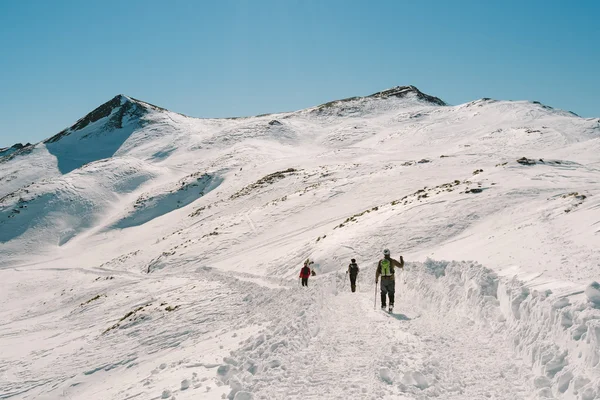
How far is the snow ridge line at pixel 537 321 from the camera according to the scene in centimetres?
645

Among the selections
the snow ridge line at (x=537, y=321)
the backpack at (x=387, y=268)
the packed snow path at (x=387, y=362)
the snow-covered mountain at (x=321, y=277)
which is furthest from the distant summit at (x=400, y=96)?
the packed snow path at (x=387, y=362)

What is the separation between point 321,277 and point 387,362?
13186 millimetres

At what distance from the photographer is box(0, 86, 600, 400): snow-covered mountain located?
7.91 metres

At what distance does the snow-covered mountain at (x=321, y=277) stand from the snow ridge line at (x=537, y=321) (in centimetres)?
4

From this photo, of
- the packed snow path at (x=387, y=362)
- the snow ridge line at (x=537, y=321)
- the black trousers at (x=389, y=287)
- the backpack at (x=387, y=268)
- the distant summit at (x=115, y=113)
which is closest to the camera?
the snow ridge line at (x=537, y=321)

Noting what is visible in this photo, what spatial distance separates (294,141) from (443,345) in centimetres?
8189

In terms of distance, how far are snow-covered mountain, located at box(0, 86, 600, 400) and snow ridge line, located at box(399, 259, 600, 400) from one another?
39 millimetres

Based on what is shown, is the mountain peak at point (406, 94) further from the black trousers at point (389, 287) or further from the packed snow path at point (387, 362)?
the packed snow path at point (387, 362)

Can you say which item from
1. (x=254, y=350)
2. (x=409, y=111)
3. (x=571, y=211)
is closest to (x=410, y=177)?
(x=571, y=211)

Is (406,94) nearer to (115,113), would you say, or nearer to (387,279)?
(115,113)

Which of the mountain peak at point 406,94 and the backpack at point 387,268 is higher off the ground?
the mountain peak at point 406,94

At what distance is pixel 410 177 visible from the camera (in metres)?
41.1

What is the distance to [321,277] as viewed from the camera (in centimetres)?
2134

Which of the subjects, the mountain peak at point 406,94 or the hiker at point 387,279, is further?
the mountain peak at point 406,94
